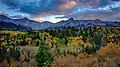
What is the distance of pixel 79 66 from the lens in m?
55.0

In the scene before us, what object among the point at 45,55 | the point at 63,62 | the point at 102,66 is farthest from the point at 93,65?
the point at 45,55

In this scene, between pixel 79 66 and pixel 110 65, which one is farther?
pixel 79 66

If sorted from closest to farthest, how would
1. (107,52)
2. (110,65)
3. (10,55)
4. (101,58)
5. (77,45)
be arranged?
(110,65)
(101,58)
(107,52)
(10,55)
(77,45)

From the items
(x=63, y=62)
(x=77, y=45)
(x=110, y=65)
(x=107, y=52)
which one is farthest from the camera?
(x=77, y=45)

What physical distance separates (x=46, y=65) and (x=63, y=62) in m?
11.3

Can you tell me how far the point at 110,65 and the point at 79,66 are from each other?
21.9ft

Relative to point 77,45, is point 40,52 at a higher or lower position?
higher

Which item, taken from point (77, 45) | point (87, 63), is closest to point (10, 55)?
point (77, 45)

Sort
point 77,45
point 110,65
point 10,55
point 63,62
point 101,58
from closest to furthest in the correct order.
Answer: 1. point 110,65
2. point 63,62
3. point 101,58
4. point 10,55
5. point 77,45

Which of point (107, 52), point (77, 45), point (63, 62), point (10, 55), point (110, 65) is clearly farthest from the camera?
point (77, 45)

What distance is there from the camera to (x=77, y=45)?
652 feet

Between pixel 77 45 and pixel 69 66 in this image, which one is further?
pixel 77 45

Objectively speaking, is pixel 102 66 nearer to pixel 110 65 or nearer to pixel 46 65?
pixel 110 65

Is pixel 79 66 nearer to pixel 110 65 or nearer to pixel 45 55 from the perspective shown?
pixel 110 65
